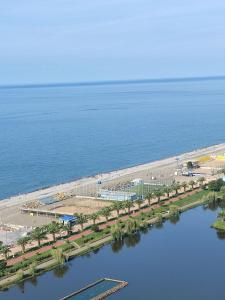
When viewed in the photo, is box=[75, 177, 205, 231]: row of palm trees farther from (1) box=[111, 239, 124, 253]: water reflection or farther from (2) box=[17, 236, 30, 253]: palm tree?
(2) box=[17, 236, 30, 253]: palm tree

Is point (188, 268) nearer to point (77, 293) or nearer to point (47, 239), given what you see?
point (77, 293)

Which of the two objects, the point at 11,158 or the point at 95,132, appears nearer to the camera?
the point at 11,158

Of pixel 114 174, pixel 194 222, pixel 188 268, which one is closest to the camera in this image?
pixel 188 268

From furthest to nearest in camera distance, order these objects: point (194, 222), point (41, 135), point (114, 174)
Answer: point (41, 135), point (114, 174), point (194, 222)

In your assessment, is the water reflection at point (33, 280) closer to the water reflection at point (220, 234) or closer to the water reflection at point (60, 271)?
the water reflection at point (60, 271)

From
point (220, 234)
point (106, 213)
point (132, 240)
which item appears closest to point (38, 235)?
point (106, 213)

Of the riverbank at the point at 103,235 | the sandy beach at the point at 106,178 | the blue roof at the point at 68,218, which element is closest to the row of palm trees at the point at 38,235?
the riverbank at the point at 103,235

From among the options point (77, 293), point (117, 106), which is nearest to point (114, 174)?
point (77, 293)
